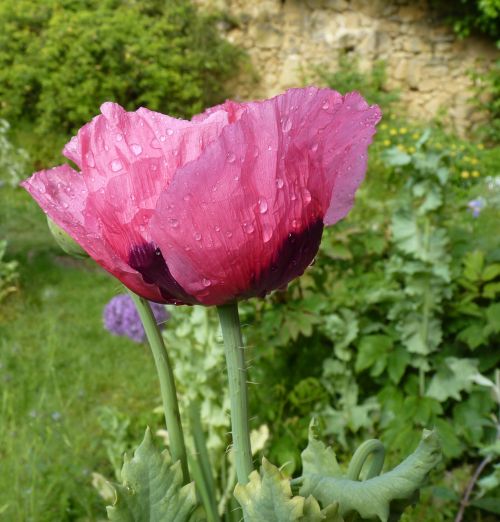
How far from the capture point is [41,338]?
3850 mm

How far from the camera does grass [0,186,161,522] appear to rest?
6.85 feet

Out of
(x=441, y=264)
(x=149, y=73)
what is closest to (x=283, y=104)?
(x=441, y=264)

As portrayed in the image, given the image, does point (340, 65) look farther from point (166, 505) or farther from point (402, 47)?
point (166, 505)

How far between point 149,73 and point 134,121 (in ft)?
24.6

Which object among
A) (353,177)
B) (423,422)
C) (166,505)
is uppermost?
(353,177)

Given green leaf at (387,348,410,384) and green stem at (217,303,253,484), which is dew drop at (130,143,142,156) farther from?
green leaf at (387,348,410,384)

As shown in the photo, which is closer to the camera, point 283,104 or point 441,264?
point 283,104

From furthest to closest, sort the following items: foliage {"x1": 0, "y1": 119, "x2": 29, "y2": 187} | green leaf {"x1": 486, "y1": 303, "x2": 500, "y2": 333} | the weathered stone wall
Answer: the weathered stone wall → foliage {"x1": 0, "y1": 119, "x2": 29, "y2": 187} → green leaf {"x1": 486, "y1": 303, "x2": 500, "y2": 333}

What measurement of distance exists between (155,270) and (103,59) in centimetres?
762

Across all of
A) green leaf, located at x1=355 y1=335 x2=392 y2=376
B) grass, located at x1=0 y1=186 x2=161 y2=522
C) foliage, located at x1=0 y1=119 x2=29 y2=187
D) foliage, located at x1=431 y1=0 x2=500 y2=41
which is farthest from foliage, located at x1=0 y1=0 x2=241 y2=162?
green leaf, located at x1=355 y1=335 x2=392 y2=376

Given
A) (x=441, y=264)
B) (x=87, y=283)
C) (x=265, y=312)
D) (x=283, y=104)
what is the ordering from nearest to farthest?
(x=283, y=104) < (x=441, y=264) < (x=265, y=312) < (x=87, y=283)

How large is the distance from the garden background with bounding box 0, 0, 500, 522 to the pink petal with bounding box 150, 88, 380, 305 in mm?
123

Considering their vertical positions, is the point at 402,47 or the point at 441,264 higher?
the point at 441,264

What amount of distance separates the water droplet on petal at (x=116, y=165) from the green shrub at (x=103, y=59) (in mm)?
7165
